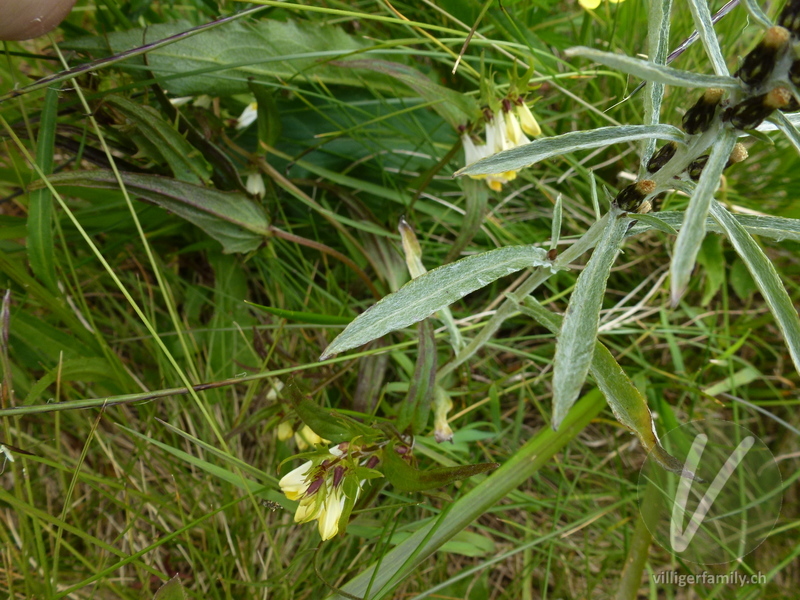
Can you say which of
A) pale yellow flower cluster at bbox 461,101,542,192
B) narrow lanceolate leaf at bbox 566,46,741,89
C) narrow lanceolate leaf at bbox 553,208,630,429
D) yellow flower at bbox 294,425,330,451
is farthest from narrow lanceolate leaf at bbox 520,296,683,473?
yellow flower at bbox 294,425,330,451

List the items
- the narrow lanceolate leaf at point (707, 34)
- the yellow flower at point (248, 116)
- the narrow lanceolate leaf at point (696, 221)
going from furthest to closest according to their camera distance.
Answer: the yellow flower at point (248, 116) < the narrow lanceolate leaf at point (707, 34) < the narrow lanceolate leaf at point (696, 221)

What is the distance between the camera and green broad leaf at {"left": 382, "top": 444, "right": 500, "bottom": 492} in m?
0.70

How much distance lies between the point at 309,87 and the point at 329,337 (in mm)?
529

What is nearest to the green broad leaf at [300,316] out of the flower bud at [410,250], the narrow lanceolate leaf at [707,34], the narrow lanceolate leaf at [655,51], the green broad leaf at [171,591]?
the flower bud at [410,250]

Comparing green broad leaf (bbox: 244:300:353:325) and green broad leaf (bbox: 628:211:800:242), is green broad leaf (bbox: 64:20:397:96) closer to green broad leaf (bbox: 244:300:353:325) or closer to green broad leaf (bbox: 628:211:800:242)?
green broad leaf (bbox: 244:300:353:325)

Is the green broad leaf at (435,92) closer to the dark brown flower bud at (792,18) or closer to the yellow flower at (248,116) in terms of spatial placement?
the yellow flower at (248,116)

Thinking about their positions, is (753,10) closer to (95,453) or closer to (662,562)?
(662,562)

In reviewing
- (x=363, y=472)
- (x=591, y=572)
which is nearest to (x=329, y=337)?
(x=363, y=472)

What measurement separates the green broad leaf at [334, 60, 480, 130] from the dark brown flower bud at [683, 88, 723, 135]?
1.46ft

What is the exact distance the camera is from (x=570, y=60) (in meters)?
1.27

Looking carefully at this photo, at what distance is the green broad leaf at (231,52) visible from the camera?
0.90 m

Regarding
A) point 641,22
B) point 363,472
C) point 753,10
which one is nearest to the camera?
point 753,10

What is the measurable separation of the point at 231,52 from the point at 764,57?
0.84m

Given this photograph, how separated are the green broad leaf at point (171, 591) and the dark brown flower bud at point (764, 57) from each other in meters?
0.89
